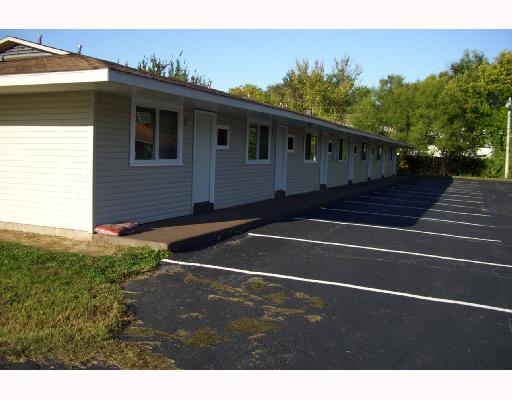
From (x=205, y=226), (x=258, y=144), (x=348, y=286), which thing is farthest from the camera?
(x=258, y=144)

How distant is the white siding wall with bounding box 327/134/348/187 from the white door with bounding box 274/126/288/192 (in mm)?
5238

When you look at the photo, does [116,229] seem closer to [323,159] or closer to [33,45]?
[33,45]

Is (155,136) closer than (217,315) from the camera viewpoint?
No

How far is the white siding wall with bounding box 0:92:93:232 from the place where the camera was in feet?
26.4

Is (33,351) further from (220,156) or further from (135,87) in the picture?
(220,156)

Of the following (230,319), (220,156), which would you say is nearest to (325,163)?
(220,156)

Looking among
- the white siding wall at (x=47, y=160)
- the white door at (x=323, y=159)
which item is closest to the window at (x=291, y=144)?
the white door at (x=323, y=159)

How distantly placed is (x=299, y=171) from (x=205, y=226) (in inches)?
343

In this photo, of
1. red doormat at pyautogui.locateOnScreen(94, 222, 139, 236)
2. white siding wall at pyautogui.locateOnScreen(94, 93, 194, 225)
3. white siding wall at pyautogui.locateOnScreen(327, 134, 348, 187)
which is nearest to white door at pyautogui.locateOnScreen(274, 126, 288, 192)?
white siding wall at pyautogui.locateOnScreen(327, 134, 348, 187)

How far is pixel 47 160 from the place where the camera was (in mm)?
8484

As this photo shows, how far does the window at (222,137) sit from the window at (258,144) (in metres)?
1.31

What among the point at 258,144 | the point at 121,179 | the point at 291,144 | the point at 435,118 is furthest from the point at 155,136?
the point at 435,118

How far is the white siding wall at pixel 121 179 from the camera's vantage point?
809 cm
